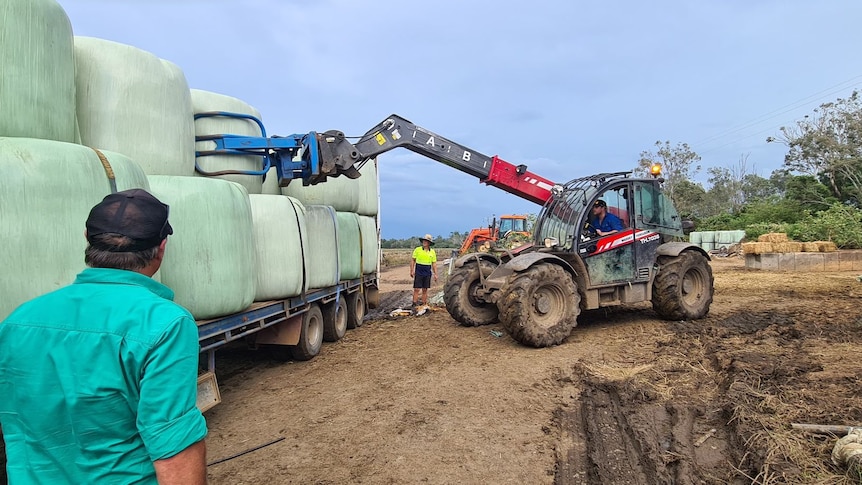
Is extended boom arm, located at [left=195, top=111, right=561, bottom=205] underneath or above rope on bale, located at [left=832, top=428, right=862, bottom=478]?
above

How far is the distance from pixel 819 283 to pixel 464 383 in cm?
1106

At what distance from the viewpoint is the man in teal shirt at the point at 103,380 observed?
49.9 inches

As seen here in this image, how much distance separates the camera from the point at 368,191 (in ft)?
34.9

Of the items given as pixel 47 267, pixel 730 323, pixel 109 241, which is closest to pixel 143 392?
pixel 109 241

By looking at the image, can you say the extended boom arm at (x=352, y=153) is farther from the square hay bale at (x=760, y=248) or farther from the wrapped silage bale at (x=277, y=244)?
the square hay bale at (x=760, y=248)

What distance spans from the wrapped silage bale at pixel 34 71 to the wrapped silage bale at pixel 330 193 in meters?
3.98

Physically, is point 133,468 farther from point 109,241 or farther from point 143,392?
point 109,241

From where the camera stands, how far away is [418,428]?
4.18 m

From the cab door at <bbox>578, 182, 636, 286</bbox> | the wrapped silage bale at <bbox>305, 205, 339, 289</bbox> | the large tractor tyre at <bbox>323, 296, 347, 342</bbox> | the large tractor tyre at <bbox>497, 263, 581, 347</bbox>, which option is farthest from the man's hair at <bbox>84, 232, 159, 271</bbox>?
the cab door at <bbox>578, 182, 636, 286</bbox>

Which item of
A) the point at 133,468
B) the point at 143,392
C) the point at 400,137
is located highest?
→ the point at 400,137

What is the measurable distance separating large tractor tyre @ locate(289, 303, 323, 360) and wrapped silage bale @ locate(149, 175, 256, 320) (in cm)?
203

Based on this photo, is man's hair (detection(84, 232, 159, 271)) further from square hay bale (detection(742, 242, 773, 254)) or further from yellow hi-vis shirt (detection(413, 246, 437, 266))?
square hay bale (detection(742, 242, 773, 254))

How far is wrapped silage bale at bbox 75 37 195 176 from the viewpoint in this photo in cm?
372

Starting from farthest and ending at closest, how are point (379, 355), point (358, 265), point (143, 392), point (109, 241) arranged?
point (358, 265) < point (379, 355) < point (109, 241) < point (143, 392)
